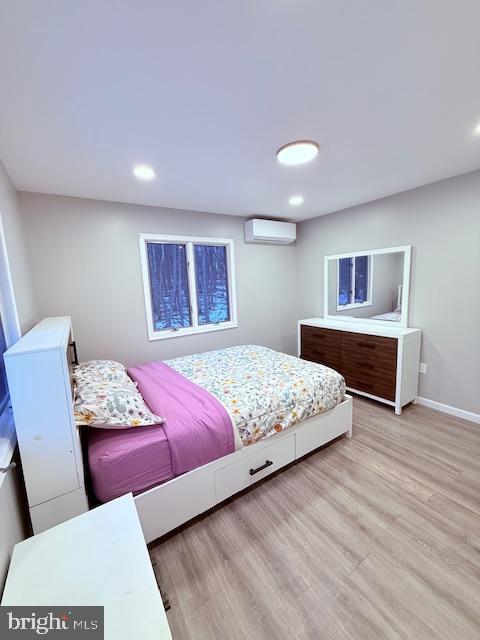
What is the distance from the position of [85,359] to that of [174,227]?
5.85 feet

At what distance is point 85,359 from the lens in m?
2.71

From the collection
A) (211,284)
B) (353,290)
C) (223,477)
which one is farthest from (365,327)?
(223,477)

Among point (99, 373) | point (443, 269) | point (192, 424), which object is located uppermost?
point (443, 269)

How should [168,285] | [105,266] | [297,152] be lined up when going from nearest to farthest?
1. [297,152]
2. [105,266]
3. [168,285]

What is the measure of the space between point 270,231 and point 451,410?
2.95 metres

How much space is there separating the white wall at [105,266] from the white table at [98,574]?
6.82ft

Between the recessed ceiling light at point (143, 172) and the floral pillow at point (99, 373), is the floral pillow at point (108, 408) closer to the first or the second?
the floral pillow at point (99, 373)

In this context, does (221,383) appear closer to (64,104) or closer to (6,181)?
(64,104)

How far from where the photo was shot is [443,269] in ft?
8.61

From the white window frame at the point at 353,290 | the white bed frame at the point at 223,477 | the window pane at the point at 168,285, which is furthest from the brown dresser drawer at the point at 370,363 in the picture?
the window pane at the point at 168,285

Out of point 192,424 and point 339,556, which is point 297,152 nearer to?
point 192,424

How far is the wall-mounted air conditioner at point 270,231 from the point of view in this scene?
348 cm

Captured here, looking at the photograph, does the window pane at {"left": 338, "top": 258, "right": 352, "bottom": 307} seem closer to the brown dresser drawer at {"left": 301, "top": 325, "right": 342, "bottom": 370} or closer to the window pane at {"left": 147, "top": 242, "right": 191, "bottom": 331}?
the brown dresser drawer at {"left": 301, "top": 325, "right": 342, "bottom": 370}

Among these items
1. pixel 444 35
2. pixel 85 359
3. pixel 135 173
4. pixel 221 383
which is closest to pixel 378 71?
pixel 444 35
